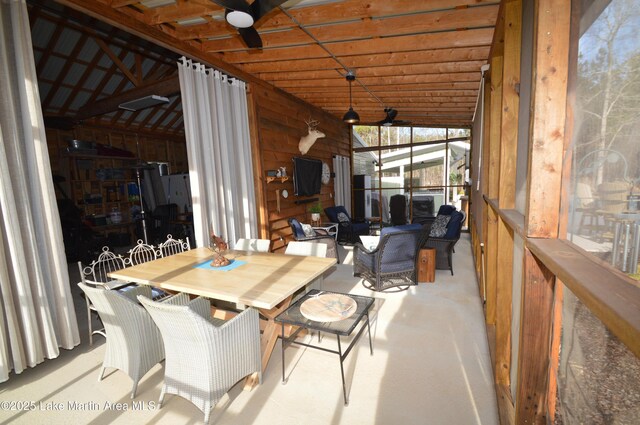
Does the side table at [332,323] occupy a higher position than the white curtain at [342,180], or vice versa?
the white curtain at [342,180]

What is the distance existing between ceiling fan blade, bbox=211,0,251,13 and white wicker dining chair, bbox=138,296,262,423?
1811mm

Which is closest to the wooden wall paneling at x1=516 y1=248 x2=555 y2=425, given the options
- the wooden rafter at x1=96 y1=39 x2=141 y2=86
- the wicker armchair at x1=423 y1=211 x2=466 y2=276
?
the wicker armchair at x1=423 y1=211 x2=466 y2=276

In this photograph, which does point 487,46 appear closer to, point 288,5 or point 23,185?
point 288,5

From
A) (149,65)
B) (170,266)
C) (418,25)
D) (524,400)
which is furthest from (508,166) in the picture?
(149,65)

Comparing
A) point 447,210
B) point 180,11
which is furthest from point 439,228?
point 180,11

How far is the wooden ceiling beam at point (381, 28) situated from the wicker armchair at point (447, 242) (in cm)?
254

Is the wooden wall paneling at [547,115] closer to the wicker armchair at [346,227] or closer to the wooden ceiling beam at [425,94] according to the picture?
the wooden ceiling beam at [425,94]

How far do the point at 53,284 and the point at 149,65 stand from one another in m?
6.03

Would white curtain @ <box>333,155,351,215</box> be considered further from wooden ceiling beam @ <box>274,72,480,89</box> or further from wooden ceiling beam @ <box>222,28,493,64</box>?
wooden ceiling beam @ <box>222,28,493,64</box>

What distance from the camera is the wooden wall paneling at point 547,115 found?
1.04 meters

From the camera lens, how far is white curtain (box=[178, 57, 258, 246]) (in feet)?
11.7

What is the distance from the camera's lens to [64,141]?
6883mm

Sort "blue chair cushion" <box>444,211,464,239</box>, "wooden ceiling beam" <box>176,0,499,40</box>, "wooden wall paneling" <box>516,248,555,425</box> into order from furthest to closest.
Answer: "blue chair cushion" <box>444,211,464,239</box> → "wooden ceiling beam" <box>176,0,499,40</box> → "wooden wall paneling" <box>516,248,555,425</box>

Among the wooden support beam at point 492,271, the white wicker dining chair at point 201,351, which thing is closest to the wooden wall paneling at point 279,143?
the white wicker dining chair at point 201,351
